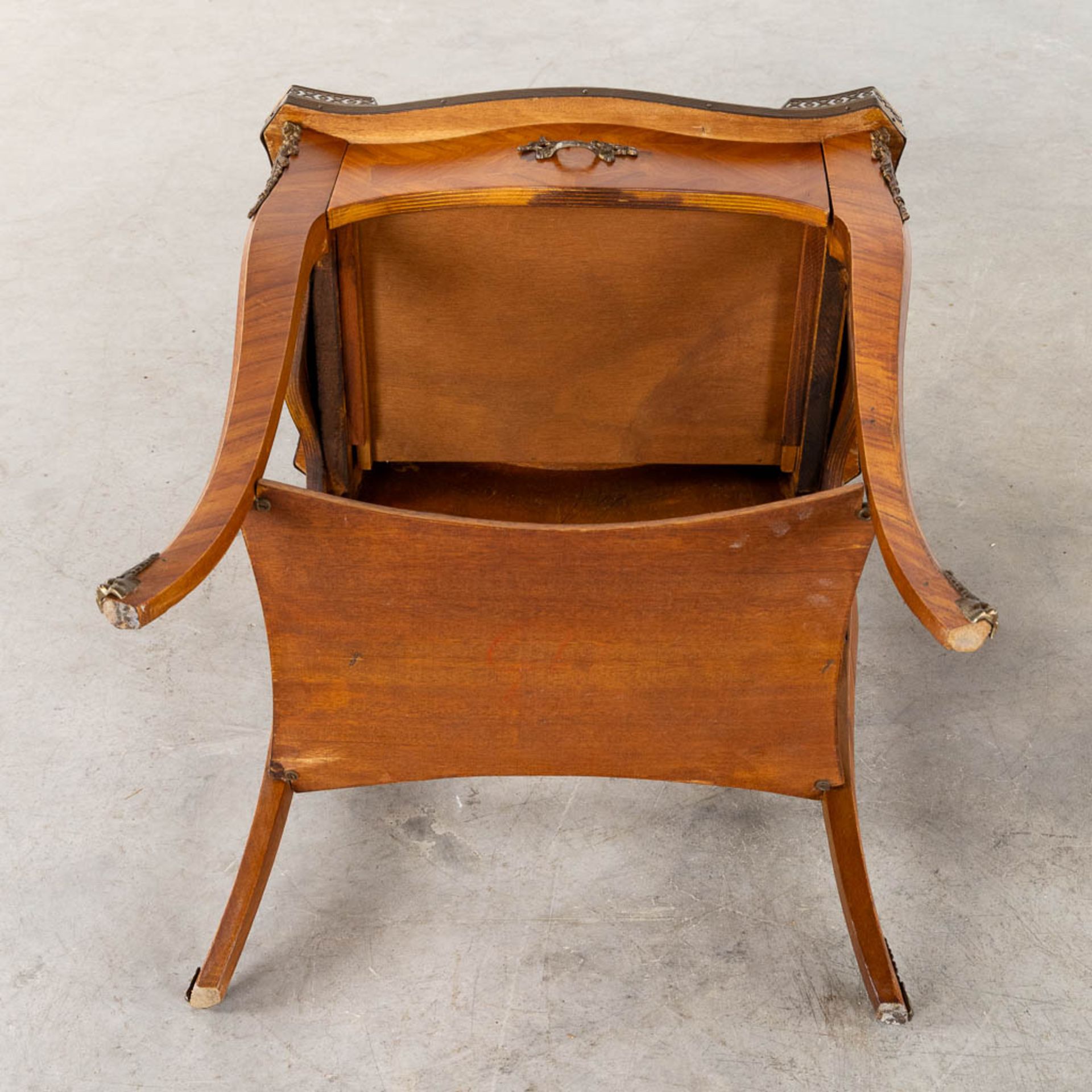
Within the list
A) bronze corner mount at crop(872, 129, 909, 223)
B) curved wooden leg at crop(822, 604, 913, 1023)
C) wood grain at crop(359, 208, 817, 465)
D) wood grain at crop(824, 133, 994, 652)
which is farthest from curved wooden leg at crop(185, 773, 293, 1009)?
bronze corner mount at crop(872, 129, 909, 223)

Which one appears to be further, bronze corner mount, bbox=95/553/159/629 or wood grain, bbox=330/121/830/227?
wood grain, bbox=330/121/830/227

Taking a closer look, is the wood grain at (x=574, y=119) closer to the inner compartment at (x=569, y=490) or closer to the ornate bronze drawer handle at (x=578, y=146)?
the ornate bronze drawer handle at (x=578, y=146)

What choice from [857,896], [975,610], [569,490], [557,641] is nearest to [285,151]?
[569,490]

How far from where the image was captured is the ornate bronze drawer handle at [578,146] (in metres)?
2.09

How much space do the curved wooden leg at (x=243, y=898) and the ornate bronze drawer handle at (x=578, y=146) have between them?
0.97 metres

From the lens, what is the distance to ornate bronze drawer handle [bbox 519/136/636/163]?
209 centimetres

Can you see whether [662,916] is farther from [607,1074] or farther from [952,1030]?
[952,1030]

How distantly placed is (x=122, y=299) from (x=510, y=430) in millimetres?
1683


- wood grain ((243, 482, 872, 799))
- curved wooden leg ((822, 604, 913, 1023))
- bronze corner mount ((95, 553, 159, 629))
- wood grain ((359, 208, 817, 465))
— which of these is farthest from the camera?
wood grain ((359, 208, 817, 465))

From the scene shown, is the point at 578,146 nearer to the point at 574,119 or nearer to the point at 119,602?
the point at 574,119

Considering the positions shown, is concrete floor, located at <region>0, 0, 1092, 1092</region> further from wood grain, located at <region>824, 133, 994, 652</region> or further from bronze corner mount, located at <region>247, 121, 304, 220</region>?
bronze corner mount, located at <region>247, 121, 304, 220</region>

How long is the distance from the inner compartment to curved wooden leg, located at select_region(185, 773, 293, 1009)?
0.53 meters

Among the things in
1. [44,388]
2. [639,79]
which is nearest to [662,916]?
[44,388]

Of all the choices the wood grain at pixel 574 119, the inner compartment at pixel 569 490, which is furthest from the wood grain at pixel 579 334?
the wood grain at pixel 574 119
